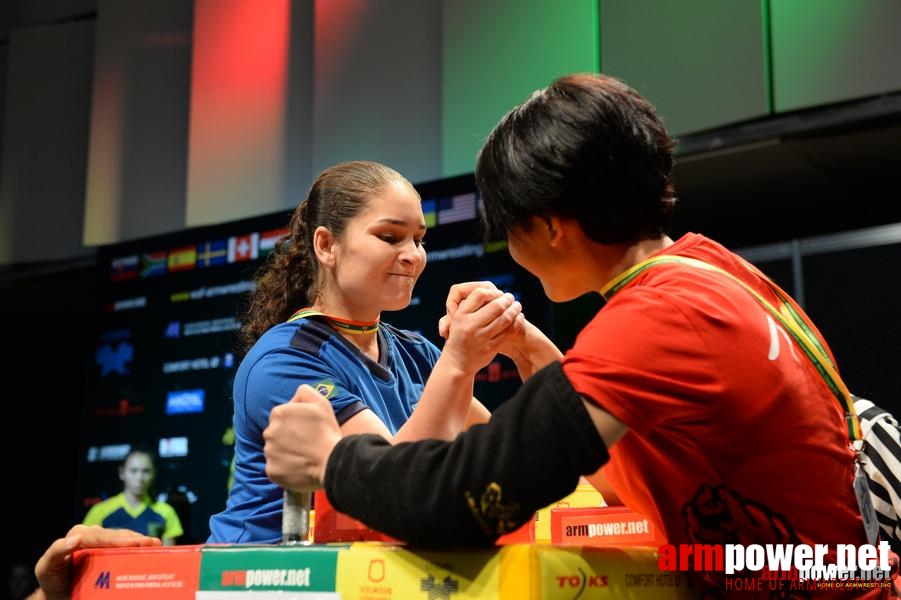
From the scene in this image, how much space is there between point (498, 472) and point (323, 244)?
1.07m

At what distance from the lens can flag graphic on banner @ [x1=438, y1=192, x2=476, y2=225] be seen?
3898 millimetres

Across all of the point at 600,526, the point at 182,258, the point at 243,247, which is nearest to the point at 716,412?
the point at 600,526

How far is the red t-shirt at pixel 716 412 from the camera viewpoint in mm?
897

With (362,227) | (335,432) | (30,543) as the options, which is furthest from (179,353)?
(335,432)

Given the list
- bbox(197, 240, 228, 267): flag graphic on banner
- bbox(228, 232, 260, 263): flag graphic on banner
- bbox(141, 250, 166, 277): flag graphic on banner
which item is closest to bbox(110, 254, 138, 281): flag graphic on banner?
bbox(141, 250, 166, 277): flag graphic on banner

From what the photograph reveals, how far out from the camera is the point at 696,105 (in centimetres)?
338

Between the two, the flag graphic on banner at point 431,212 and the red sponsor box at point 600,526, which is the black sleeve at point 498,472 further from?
the flag graphic on banner at point 431,212

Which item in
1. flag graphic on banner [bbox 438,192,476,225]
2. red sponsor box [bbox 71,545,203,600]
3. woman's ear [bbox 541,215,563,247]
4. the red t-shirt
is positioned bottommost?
red sponsor box [bbox 71,545,203,600]

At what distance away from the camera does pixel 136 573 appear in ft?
3.70

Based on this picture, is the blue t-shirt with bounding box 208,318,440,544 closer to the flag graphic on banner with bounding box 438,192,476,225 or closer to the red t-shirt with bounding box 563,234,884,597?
the red t-shirt with bounding box 563,234,884,597

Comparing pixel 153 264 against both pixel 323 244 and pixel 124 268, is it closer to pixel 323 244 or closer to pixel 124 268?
pixel 124 268

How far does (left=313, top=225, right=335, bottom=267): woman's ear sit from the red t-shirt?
3.07ft

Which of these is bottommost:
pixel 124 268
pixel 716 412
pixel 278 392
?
pixel 716 412

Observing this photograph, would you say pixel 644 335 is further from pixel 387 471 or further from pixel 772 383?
pixel 387 471
